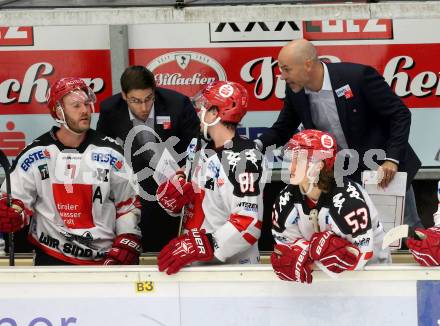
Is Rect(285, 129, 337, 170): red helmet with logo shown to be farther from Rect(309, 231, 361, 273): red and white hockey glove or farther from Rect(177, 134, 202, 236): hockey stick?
Rect(177, 134, 202, 236): hockey stick

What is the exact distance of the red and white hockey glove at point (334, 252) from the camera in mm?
4230

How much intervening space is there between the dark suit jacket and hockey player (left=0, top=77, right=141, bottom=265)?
1056 mm

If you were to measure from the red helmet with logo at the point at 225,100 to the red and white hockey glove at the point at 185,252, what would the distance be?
56 cm

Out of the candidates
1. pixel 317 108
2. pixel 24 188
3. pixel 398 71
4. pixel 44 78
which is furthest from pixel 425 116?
pixel 24 188

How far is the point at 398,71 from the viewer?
6805mm

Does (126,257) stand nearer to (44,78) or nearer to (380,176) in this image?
(380,176)

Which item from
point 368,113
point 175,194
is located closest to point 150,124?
point 175,194

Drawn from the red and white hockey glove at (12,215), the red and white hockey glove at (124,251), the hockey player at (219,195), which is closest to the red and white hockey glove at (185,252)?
the hockey player at (219,195)

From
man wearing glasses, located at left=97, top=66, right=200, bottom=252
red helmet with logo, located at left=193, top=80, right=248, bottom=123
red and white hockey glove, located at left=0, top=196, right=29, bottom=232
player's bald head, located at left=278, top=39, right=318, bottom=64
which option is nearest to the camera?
red helmet with logo, located at left=193, top=80, right=248, bottom=123

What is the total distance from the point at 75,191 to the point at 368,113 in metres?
1.55

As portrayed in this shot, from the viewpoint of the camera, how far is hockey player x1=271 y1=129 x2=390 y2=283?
4.27 m

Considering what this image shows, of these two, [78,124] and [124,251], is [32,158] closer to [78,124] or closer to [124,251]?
[78,124]

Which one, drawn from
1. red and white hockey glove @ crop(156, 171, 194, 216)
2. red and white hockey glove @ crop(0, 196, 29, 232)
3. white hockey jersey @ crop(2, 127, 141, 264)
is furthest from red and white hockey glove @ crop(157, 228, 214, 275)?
red and white hockey glove @ crop(0, 196, 29, 232)

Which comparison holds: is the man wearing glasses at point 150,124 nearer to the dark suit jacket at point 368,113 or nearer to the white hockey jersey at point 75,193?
the white hockey jersey at point 75,193
